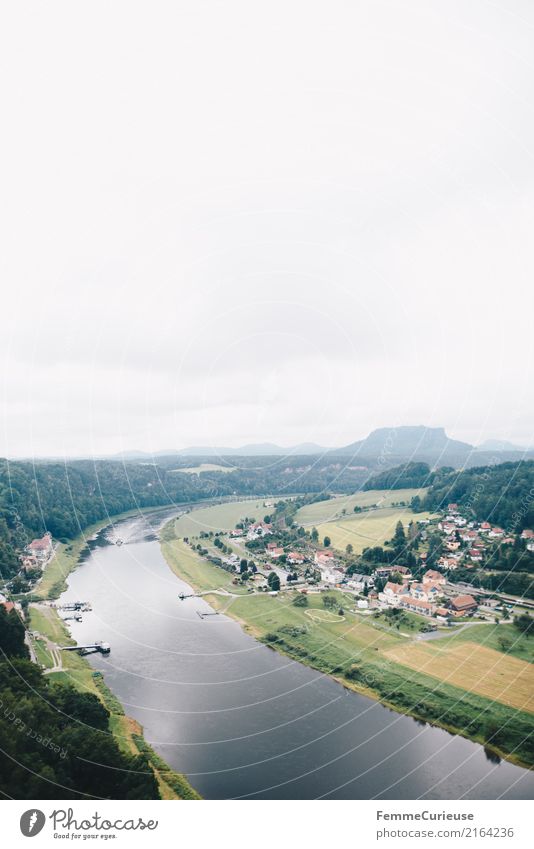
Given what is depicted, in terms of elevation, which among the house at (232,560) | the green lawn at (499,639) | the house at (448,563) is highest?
the house at (448,563)

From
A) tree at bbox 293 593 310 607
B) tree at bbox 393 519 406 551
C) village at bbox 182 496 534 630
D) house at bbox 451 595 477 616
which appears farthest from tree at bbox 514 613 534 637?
tree at bbox 393 519 406 551

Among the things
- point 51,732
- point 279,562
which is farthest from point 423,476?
point 51,732

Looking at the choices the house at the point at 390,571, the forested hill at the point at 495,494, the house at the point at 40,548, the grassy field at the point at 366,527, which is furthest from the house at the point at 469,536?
the house at the point at 40,548

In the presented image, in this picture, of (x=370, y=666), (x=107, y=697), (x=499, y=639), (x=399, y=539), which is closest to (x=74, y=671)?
(x=107, y=697)

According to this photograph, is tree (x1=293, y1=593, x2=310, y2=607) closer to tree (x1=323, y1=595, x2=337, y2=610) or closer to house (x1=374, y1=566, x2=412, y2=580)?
tree (x1=323, y1=595, x2=337, y2=610)

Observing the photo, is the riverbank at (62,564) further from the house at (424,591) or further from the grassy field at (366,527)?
the house at (424,591)
